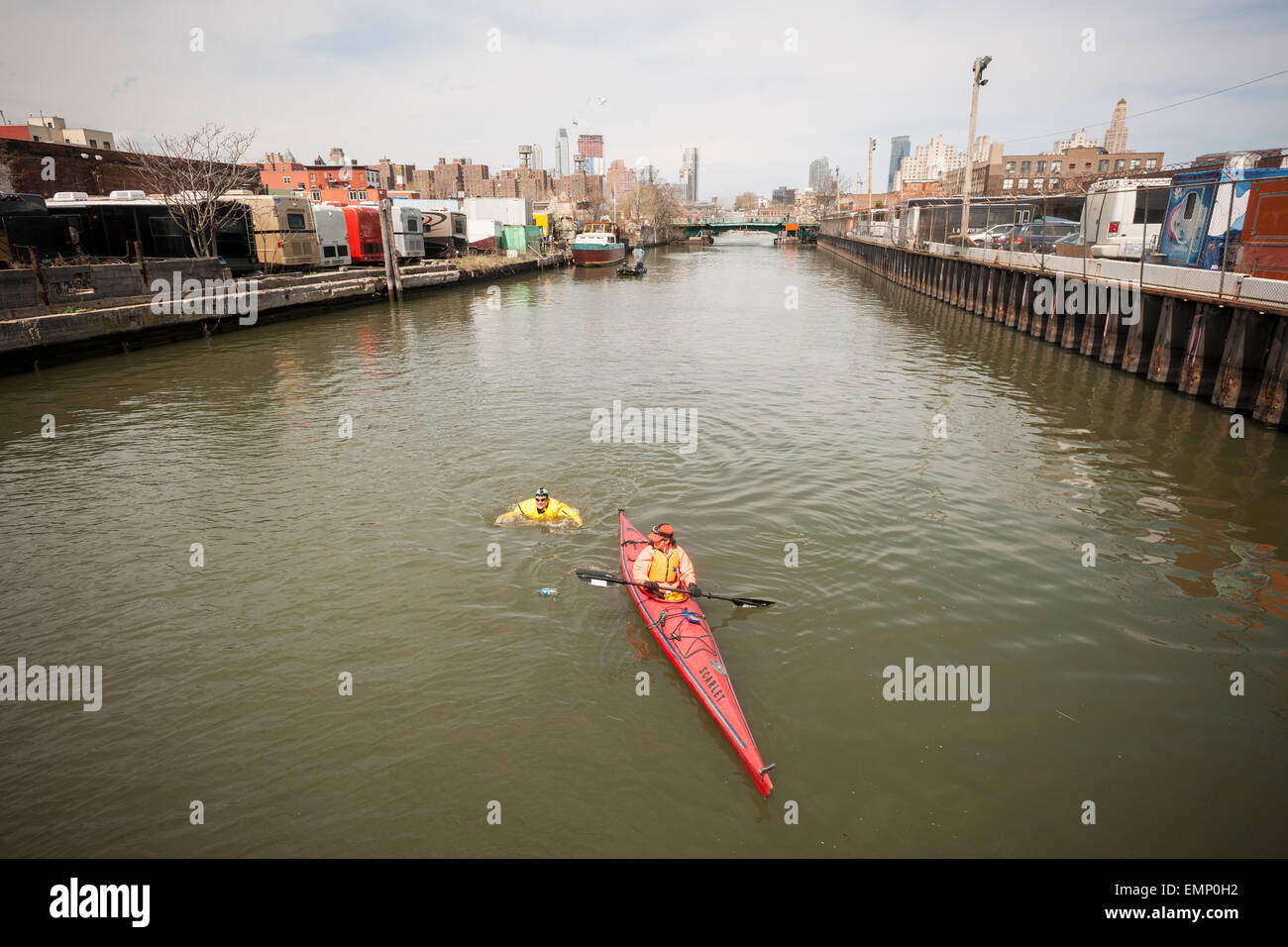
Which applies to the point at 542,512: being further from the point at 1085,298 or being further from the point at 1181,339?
the point at 1085,298

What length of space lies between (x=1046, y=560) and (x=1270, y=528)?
5.62 metres

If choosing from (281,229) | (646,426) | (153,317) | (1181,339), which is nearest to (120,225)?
(281,229)

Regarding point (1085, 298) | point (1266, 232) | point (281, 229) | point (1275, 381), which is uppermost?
point (281, 229)

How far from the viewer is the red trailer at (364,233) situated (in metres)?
54.2

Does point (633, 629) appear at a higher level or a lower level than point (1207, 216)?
lower

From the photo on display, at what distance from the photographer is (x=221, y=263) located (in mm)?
38500

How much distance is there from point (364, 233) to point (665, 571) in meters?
54.0

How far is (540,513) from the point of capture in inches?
572

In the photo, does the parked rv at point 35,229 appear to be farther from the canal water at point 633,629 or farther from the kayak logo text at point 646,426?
the kayak logo text at point 646,426

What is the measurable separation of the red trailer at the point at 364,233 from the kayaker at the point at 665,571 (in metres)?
51.8

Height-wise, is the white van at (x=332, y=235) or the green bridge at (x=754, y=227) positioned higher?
the green bridge at (x=754, y=227)

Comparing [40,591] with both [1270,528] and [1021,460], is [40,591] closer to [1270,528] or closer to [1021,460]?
[1021,460]

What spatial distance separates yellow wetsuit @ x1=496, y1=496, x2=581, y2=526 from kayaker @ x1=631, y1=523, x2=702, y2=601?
11.9ft
